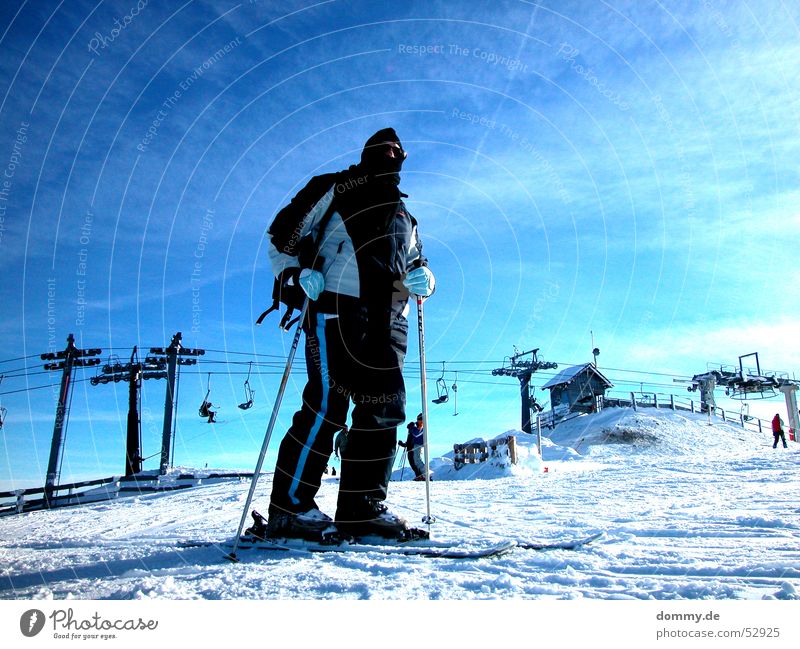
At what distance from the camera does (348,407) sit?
3.38 meters

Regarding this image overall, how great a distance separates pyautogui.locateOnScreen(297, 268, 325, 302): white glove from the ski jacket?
0.06 meters

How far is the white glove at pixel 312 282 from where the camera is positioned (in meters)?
3.35

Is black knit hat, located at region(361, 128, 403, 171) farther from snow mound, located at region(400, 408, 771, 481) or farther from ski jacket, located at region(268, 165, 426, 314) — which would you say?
snow mound, located at region(400, 408, 771, 481)

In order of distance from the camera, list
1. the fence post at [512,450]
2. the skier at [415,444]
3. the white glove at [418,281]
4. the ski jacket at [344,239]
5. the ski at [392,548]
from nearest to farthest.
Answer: the ski at [392,548] → the ski jacket at [344,239] → the white glove at [418,281] → the skier at [415,444] → the fence post at [512,450]

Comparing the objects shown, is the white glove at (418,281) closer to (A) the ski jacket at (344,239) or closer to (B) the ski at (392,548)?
(A) the ski jacket at (344,239)

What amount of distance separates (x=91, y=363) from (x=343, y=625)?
88.5ft

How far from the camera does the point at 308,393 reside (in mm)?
3316

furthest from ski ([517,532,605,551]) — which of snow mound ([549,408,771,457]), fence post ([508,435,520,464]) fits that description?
snow mound ([549,408,771,457])

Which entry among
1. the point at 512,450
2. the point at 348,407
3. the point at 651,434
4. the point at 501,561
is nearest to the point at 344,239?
the point at 348,407

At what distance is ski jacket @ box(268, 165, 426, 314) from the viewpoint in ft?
11.4

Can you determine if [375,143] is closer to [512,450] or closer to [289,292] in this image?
[289,292]

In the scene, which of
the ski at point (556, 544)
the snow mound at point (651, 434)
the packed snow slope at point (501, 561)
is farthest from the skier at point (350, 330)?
the snow mound at point (651, 434)

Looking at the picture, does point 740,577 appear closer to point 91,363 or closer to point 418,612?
point 418,612

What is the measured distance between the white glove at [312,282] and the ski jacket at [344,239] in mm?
62
